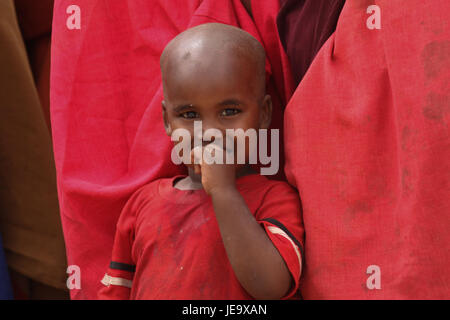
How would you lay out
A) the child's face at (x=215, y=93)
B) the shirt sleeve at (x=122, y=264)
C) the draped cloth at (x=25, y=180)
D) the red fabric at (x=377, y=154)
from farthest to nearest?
the draped cloth at (x=25, y=180) < the shirt sleeve at (x=122, y=264) < the child's face at (x=215, y=93) < the red fabric at (x=377, y=154)

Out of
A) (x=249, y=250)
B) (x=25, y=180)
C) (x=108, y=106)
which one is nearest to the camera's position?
(x=249, y=250)

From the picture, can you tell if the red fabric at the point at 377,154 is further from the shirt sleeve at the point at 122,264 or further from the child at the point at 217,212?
the shirt sleeve at the point at 122,264

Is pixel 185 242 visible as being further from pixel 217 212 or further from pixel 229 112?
pixel 229 112

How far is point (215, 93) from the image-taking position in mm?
749

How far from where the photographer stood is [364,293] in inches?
26.7

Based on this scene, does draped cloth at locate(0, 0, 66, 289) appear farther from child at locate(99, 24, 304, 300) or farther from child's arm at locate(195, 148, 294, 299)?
child's arm at locate(195, 148, 294, 299)

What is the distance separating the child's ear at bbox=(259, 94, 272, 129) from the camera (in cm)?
82

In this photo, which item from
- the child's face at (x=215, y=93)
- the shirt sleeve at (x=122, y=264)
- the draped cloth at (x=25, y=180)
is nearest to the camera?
the child's face at (x=215, y=93)

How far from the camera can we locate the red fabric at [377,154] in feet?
2.11

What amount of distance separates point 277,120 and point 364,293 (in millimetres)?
352

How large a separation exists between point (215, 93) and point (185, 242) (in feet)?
0.71

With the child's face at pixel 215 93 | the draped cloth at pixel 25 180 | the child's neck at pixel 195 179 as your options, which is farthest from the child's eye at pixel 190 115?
the draped cloth at pixel 25 180

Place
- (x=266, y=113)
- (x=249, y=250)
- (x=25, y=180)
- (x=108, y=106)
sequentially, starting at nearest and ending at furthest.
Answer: (x=249, y=250)
(x=266, y=113)
(x=108, y=106)
(x=25, y=180)

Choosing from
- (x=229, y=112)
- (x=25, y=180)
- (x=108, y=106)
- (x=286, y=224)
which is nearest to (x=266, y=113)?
(x=229, y=112)
